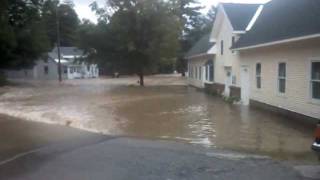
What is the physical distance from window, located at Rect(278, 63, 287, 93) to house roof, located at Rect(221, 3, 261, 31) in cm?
933

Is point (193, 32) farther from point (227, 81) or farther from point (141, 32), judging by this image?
point (227, 81)

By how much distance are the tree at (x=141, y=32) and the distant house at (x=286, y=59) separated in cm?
2382

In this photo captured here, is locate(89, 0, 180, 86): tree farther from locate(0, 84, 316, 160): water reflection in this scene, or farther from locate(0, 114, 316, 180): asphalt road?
locate(0, 114, 316, 180): asphalt road

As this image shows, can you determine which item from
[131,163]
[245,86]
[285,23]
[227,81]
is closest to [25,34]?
[227,81]

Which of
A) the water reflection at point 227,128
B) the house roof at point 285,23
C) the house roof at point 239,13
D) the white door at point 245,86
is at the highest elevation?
the house roof at point 239,13

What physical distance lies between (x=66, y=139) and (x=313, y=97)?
857 cm

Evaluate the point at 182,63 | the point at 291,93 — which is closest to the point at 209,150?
the point at 291,93

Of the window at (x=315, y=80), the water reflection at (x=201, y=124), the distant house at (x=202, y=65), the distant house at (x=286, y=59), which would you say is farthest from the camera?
the distant house at (x=202, y=65)

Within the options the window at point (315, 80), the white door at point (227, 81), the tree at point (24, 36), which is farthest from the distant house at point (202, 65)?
the tree at point (24, 36)

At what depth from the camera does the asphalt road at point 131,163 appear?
8.39 meters

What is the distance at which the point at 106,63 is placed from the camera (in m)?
52.2

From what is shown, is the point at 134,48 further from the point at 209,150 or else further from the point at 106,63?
the point at 209,150

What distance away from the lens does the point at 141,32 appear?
49.5 meters

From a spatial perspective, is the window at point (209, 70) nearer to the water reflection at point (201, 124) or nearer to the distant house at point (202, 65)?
the distant house at point (202, 65)
